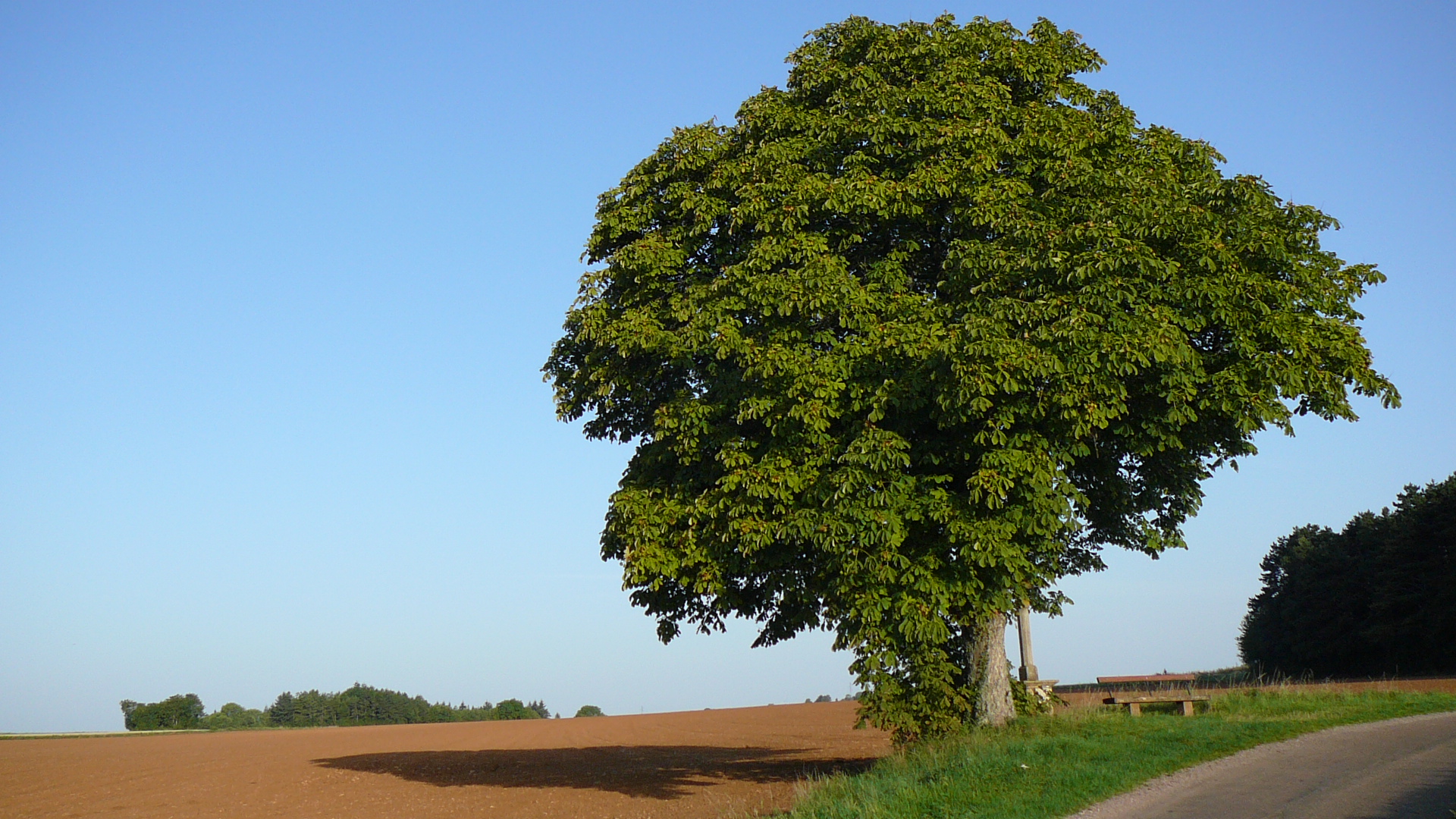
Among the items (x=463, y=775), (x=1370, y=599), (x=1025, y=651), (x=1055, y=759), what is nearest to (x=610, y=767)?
(x=463, y=775)

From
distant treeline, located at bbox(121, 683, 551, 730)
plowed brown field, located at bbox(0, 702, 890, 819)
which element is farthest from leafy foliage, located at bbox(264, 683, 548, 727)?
plowed brown field, located at bbox(0, 702, 890, 819)

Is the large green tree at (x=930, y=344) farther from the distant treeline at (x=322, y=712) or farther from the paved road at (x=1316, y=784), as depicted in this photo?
the distant treeline at (x=322, y=712)

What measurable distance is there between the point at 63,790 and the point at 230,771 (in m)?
6.36

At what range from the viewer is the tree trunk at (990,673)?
18.5 metres

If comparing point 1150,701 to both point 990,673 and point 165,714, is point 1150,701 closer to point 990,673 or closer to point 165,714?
point 990,673

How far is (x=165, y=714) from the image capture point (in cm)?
12019

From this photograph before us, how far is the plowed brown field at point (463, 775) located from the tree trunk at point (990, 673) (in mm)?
3933

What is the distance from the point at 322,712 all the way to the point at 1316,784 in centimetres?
14554

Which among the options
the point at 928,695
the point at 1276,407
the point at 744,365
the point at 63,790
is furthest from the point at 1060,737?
the point at 63,790

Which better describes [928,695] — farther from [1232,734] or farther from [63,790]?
[63,790]

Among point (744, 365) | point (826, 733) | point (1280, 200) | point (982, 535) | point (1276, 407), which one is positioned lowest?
point (826, 733)

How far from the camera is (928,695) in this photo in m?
17.8

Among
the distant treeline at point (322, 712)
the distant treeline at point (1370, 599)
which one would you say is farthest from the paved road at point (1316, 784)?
the distant treeline at point (322, 712)

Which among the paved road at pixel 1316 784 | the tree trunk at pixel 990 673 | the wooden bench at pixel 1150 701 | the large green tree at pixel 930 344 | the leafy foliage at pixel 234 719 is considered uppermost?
the large green tree at pixel 930 344
